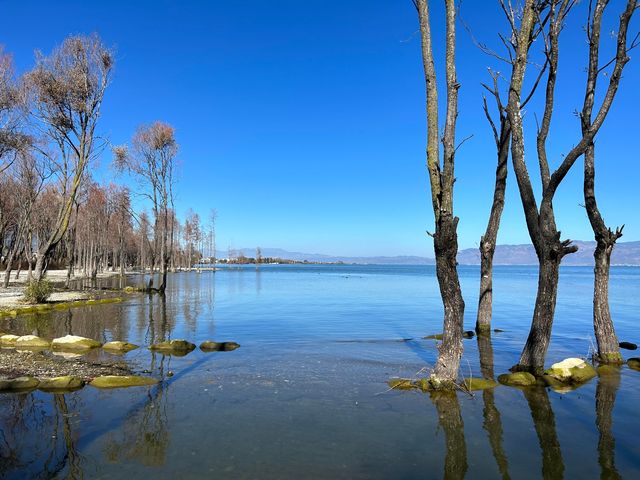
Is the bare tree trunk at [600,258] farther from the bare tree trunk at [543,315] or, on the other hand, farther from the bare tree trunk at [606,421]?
the bare tree trunk at [543,315]

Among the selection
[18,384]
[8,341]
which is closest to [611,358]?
[18,384]

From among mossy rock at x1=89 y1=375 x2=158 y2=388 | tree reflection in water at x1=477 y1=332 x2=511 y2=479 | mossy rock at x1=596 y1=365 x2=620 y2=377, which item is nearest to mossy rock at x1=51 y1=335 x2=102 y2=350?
mossy rock at x1=89 y1=375 x2=158 y2=388

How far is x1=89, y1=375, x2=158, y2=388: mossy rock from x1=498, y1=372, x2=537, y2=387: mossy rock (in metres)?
8.18

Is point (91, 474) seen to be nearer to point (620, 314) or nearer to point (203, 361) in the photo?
point (203, 361)

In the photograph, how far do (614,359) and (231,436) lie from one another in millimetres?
10946

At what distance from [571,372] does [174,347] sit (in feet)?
36.8

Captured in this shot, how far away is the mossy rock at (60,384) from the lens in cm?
863

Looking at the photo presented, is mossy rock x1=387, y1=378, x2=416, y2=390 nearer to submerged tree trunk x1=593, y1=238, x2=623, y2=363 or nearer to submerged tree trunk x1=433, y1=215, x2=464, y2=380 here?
submerged tree trunk x1=433, y1=215, x2=464, y2=380

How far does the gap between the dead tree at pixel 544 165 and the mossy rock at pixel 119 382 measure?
901 centimetres

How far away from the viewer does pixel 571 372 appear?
388 inches

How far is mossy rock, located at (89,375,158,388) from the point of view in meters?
9.00

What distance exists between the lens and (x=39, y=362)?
35.2 ft

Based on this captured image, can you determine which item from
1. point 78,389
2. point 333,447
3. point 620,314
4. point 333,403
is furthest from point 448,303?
point 620,314

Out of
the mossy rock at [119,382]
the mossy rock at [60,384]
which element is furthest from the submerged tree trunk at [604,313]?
the mossy rock at [60,384]
